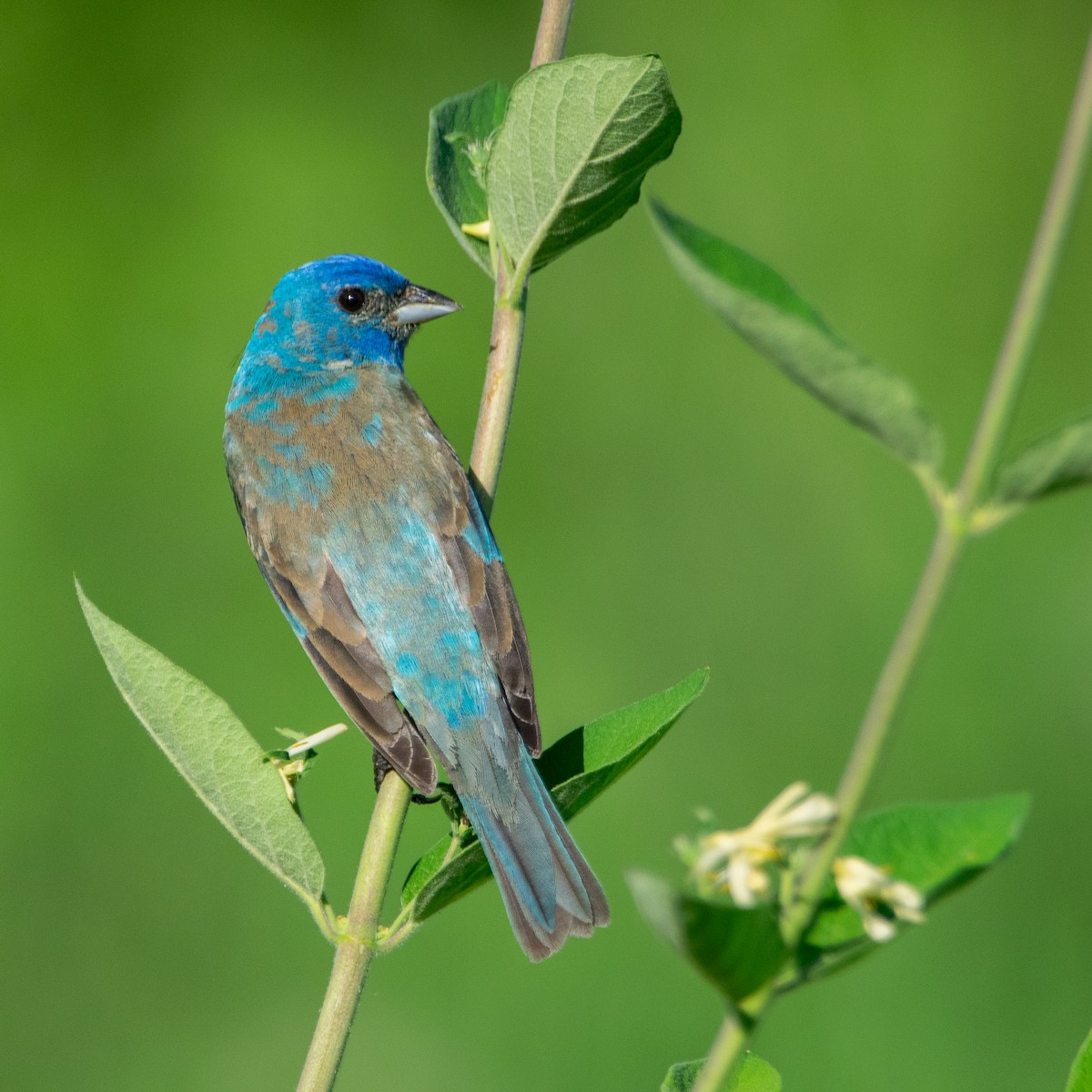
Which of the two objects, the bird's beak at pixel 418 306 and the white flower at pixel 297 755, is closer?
the white flower at pixel 297 755

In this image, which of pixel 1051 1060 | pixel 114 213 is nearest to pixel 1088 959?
pixel 1051 1060

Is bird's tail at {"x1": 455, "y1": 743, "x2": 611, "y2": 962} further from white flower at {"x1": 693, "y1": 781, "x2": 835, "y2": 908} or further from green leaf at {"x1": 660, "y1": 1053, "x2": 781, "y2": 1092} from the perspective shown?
white flower at {"x1": 693, "y1": 781, "x2": 835, "y2": 908}

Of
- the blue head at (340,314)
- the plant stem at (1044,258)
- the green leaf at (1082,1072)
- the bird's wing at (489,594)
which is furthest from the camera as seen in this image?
the blue head at (340,314)

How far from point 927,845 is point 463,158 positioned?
1.44 meters

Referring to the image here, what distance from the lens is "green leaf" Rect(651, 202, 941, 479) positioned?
0.93 meters

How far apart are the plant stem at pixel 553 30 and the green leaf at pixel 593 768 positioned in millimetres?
802

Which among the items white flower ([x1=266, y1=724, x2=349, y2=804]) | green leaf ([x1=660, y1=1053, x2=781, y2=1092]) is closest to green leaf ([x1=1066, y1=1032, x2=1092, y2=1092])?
green leaf ([x1=660, y1=1053, x2=781, y2=1092])

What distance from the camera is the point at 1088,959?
4.29 meters

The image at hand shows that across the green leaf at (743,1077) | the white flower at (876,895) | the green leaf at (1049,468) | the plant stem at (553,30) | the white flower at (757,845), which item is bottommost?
the green leaf at (743,1077)

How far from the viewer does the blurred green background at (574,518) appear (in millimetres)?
4227

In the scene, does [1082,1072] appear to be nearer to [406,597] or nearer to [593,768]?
[593,768]

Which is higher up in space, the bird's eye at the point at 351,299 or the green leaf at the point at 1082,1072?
the bird's eye at the point at 351,299

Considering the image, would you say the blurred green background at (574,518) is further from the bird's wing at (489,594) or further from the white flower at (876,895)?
the white flower at (876,895)

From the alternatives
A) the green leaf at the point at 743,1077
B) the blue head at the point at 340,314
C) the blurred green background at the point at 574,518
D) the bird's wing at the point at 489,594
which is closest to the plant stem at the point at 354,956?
the green leaf at the point at 743,1077
